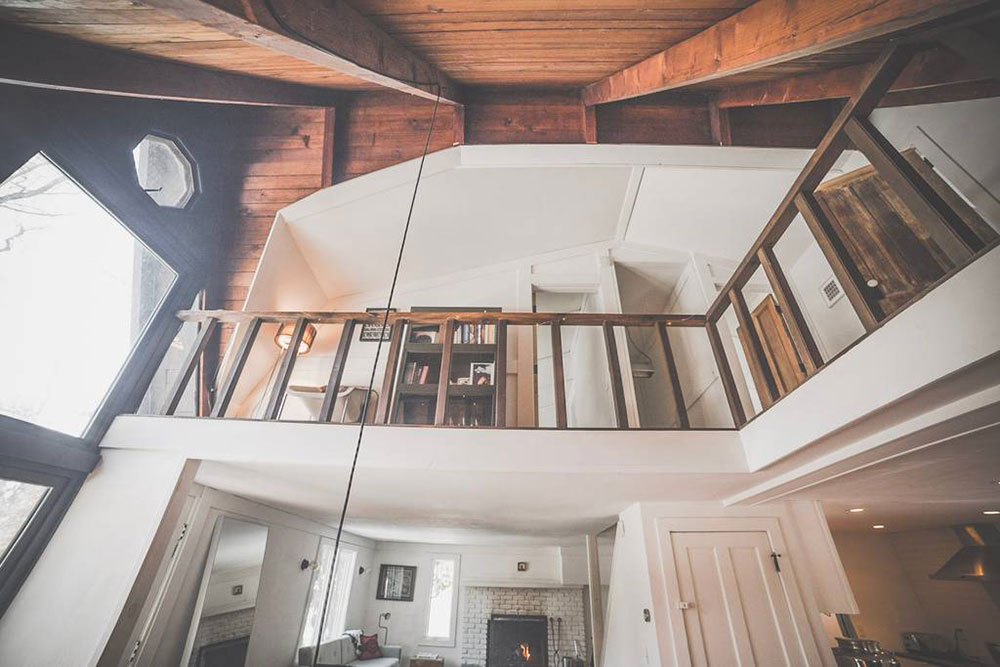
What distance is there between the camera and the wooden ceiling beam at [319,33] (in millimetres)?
1370

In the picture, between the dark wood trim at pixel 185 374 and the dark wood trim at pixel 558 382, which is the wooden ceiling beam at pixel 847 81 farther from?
the dark wood trim at pixel 185 374

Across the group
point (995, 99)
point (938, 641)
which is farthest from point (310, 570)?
point (938, 641)

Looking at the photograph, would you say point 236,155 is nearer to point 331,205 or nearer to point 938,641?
point 331,205

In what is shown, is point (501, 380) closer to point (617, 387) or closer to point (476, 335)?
point (617, 387)

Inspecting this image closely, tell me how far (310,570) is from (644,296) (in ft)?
18.1

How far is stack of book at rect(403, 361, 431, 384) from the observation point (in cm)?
391

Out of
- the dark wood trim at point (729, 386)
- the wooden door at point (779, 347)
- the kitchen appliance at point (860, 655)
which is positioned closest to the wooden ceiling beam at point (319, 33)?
the dark wood trim at point (729, 386)

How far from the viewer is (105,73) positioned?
218 centimetres

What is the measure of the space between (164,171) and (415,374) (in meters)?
2.64

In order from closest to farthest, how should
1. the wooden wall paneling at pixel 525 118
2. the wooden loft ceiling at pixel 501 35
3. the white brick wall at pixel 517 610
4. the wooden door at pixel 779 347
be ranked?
the wooden loft ceiling at pixel 501 35 → the wooden door at pixel 779 347 → the wooden wall paneling at pixel 525 118 → the white brick wall at pixel 517 610

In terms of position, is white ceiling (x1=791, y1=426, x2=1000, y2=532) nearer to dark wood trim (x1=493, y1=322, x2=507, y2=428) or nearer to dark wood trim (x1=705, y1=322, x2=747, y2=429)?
dark wood trim (x1=705, y1=322, x2=747, y2=429)

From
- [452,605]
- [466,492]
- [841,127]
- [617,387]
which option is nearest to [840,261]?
[841,127]

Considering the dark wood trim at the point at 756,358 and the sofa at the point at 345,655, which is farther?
the sofa at the point at 345,655

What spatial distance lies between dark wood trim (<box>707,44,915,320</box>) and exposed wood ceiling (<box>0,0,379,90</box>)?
2866 millimetres
